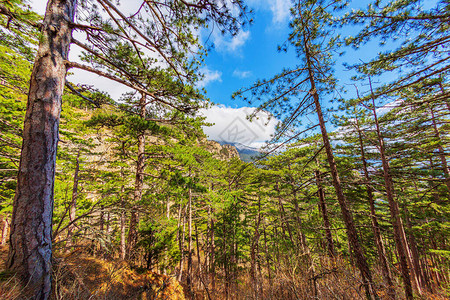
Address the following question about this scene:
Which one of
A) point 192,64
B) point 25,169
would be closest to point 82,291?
point 25,169

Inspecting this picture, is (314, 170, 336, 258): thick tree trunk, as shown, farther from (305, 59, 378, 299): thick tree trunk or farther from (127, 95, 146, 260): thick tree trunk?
(127, 95, 146, 260): thick tree trunk

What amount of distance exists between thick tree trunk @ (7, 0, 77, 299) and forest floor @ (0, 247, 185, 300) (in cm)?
16

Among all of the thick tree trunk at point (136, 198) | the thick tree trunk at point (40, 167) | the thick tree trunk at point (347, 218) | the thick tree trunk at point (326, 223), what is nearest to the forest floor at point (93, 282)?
the thick tree trunk at point (40, 167)

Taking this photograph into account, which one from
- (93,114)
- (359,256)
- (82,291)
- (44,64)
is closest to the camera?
(44,64)

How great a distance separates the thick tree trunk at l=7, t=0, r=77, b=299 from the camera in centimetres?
190

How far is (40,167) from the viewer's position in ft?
6.89

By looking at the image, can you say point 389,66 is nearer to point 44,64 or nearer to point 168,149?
point 44,64

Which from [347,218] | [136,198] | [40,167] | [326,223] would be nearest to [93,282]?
[136,198]

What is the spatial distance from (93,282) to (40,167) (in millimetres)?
5160

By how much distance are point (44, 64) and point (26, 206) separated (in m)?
2.04

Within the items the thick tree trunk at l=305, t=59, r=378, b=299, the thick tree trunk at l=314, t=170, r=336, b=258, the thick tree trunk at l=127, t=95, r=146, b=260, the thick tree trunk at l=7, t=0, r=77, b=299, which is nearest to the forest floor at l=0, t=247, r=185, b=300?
the thick tree trunk at l=7, t=0, r=77, b=299

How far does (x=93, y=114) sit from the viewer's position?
5922 mm

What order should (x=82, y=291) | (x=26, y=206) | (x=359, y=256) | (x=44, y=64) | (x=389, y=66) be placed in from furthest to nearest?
(x=389, y=66) < (x=359, y=256) < (x=82, y=291) < (x=44, y=64) < (x=26, y=206)

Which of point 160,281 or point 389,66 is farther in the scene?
point 160,281
